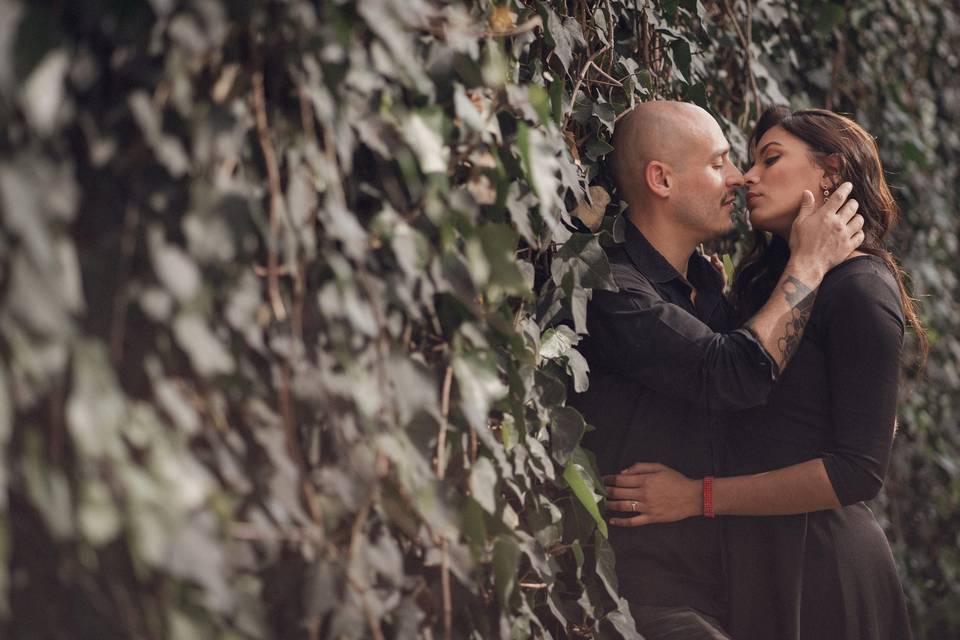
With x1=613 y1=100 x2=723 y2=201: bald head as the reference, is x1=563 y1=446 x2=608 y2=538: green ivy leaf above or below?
below

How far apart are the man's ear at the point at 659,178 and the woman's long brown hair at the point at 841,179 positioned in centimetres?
31

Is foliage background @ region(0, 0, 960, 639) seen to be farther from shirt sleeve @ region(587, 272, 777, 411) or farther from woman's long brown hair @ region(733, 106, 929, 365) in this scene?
woman's long brown hair @ region(733, 106, 929, 365)

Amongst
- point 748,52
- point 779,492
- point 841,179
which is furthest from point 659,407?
point 748,52

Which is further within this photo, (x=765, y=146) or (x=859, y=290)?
(x=765, y=146)

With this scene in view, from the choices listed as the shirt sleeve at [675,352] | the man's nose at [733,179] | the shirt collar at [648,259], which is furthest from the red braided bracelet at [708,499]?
the man's nose at [733,179]

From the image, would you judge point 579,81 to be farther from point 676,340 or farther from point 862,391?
point 862,391

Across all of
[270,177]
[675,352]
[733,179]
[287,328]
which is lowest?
[675,352]

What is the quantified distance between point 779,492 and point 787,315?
0.31m

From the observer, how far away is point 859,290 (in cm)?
181

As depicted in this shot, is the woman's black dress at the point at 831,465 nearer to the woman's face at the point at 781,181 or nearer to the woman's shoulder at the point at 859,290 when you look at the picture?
the woman's shoulder at the point at 859,290

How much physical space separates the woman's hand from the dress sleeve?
0.79ft

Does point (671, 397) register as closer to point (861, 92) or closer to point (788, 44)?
point (788, 44)

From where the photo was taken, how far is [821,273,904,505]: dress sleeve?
1771 millimetres

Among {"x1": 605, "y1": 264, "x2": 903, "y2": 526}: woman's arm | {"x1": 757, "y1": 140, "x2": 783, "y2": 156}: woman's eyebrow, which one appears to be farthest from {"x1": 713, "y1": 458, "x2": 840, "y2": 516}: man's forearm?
{"x1": 757, "y1": 140, "x2": 783, "y2": 156}: woman's eyebrow
